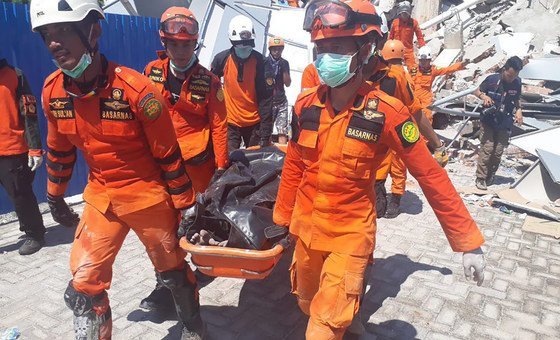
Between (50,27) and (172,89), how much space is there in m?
1.64

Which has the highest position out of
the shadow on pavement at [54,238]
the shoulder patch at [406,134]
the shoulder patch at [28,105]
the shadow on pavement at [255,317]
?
the shoulder patch at [406,134]

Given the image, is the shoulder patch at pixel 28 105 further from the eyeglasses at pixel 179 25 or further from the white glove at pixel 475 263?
the white glove at pixel 475 263

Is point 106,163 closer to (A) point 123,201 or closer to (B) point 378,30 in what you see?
(A) point 123,201

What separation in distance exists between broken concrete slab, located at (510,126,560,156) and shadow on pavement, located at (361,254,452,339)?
13.3 feet

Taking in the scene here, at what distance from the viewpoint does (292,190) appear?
3.00m

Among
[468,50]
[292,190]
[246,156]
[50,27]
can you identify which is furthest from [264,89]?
[468,50]

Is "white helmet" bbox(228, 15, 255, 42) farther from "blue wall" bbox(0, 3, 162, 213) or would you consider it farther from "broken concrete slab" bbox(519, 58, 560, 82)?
"broken concrete slab" bbox(519, 58, 560, 82)

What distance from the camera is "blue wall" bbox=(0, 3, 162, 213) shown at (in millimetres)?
5871

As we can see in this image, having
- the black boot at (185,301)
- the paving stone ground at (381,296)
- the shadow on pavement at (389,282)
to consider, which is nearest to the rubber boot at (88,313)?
the black boot at (185,301)

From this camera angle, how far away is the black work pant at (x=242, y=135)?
5.98 meters

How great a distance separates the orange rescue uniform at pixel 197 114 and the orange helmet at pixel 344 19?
177 cm

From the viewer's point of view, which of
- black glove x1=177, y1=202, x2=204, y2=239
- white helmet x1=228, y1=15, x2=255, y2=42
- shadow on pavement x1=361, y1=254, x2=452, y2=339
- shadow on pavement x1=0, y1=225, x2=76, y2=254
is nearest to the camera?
black glove x1=177, y1=202, x2=204, y2=239

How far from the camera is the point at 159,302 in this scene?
3.90m

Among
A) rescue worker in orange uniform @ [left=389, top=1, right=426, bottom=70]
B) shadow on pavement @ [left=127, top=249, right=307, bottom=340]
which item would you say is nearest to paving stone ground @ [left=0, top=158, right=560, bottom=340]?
shadow on pavement @ [left=127, top=249, right=307, bottom=340]
